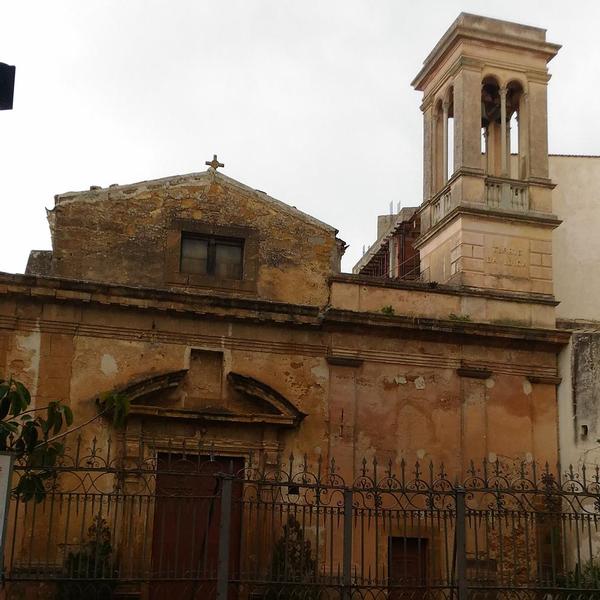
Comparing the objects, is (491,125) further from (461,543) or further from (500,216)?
(461,543)

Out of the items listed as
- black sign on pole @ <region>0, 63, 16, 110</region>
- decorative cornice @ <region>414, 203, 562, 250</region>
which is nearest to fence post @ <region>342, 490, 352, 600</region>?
black sign on pole @ <region>0, 63, 16, 110</region>

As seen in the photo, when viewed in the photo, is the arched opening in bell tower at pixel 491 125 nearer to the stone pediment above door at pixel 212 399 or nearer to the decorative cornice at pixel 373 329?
the decorative cornice at pixel 373 329

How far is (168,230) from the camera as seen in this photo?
15.3 metres

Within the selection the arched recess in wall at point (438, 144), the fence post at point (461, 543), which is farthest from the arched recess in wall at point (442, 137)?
the fence post at point (461, 543)

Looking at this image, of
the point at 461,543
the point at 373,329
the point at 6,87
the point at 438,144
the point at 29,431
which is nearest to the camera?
the point at 6,87

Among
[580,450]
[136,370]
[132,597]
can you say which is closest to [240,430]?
[136,370]

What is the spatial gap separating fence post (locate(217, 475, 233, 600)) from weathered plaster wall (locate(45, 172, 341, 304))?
550 centimetres

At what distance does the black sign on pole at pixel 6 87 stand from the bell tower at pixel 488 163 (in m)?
12.9

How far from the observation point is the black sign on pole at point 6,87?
4547mm

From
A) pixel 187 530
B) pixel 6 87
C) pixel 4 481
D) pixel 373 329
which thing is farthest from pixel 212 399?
pixel 6 87

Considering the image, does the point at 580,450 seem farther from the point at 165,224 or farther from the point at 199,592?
the point at 165,224

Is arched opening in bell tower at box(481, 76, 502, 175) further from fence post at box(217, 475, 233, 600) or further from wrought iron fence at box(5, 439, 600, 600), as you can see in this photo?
fence post at box(217, 475, 233, 600)

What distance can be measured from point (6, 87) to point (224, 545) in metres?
6.51

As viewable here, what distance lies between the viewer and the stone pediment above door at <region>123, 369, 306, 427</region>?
1435cm
